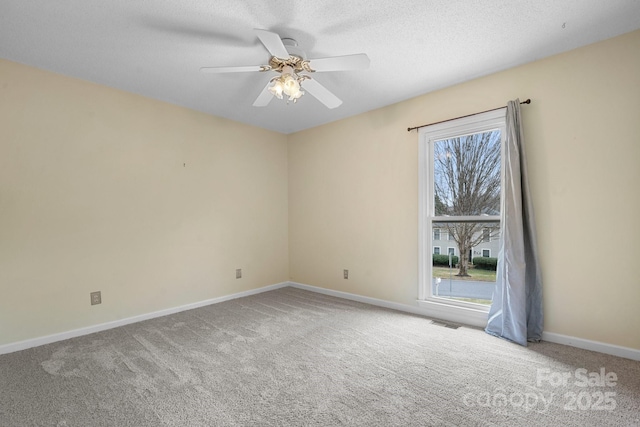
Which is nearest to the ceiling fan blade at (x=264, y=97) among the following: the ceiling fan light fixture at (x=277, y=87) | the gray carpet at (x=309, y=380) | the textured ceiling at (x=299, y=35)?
the ceiling fan light fixture at (x=277, y=87)

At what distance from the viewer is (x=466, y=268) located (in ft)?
10.1

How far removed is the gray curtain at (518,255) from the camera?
8.11 feet

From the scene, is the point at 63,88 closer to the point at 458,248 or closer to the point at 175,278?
the point at 175,278

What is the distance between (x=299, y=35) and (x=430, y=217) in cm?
226

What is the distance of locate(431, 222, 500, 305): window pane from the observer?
9.58ft

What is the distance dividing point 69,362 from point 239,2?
287 centimetres

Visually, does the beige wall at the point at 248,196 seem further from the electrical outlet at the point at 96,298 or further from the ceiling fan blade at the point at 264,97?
the ceiling fan blade at the point at 264,97

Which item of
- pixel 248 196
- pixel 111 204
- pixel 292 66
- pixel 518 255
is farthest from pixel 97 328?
pixel 518 255

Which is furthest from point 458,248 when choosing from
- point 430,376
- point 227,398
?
point 227,398

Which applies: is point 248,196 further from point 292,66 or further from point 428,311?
point 428,311

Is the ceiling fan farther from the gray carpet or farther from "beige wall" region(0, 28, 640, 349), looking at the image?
the gray carpet

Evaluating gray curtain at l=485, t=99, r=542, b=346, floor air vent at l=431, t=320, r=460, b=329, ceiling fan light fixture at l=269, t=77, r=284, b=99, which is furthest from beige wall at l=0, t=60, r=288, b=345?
gray curtain at l=485, t=99, r=542, b=346

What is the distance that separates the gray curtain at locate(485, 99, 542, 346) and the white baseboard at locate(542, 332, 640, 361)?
105 mm

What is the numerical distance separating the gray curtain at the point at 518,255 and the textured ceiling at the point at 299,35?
63cm
